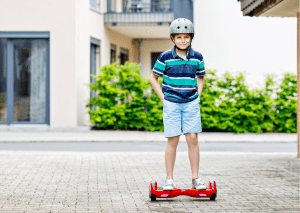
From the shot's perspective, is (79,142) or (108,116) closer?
(79,142)

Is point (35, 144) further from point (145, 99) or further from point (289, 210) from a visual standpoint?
point (289, 210)

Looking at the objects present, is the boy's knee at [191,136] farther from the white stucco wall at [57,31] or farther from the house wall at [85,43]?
the white stucco wall at [57,31]

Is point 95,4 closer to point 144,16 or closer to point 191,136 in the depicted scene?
point 144,16

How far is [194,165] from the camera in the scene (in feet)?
18.9

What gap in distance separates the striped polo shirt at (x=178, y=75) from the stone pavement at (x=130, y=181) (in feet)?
3.55

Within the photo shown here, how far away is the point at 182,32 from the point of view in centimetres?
553

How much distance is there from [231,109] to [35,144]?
6.14m

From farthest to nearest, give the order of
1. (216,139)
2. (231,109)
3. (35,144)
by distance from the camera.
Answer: (231,109)
(216,139)
(35,144)

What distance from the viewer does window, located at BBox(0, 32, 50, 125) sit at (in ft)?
55.9

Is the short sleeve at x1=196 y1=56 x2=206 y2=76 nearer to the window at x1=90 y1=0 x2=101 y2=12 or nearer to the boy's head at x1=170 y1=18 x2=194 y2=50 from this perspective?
the boy's head at x1=170 y1=18 x2=194 y2=50

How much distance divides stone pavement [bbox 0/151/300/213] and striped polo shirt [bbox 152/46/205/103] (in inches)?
42.6

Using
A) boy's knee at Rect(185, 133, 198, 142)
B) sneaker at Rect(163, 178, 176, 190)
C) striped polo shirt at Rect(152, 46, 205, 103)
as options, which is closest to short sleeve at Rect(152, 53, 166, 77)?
striped polo shirt at Rect(152, 46, 205, 103)

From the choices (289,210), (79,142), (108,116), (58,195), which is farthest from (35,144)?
(289,210)

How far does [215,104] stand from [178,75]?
10.9m
